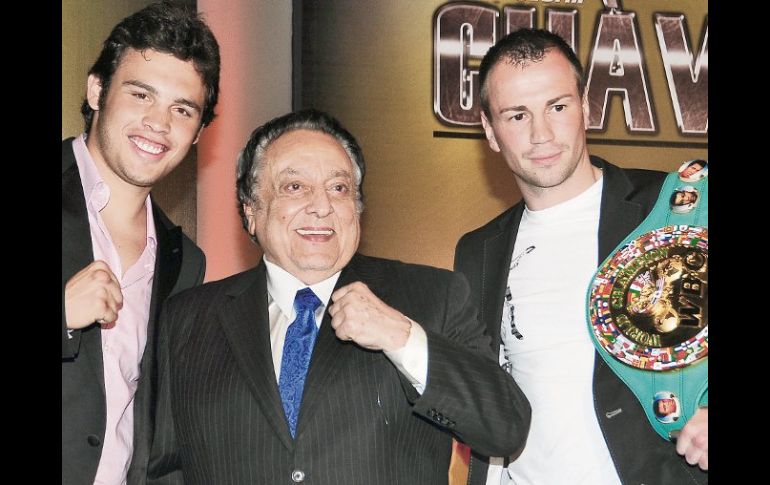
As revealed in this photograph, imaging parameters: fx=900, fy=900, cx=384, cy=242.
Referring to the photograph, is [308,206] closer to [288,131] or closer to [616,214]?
[288,131]

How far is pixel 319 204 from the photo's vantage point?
2.58 m

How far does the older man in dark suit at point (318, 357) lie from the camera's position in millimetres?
2289

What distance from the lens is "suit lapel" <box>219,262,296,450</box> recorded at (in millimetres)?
2344

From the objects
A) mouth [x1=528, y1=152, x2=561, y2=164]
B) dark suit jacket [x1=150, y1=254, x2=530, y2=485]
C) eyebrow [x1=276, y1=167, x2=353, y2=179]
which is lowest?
→ dark suit jacket [x1=150, y1=254, x2=530, y2=485]

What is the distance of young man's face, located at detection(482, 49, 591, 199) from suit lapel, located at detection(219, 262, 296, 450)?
0.95 metres

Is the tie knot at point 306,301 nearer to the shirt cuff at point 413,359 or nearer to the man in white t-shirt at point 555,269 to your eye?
the shirt cuff at point 413,359

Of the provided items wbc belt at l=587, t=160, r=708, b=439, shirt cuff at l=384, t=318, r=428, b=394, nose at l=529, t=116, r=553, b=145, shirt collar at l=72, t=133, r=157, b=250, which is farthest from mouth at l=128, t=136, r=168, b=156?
wbc belt at l=587, t=160, r=708, b=439

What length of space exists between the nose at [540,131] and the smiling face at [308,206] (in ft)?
2.14

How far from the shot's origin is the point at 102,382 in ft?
8.67

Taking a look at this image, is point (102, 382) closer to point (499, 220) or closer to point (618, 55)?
point (499, 220)

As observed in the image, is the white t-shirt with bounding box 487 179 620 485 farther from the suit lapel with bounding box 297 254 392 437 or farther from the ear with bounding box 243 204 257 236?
the ear with bounding box 243 204 257 236

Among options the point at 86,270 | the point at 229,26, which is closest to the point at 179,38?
the point at 86,270

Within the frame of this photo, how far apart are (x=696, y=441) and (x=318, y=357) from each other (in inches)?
43.3

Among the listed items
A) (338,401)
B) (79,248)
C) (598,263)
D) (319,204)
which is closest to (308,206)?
(319,204)
